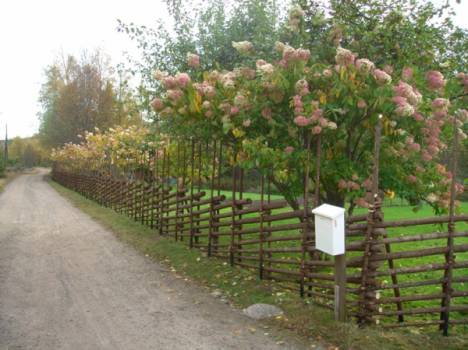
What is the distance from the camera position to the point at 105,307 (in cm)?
551

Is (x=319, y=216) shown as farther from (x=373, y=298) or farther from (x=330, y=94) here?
(x=330, y=94)

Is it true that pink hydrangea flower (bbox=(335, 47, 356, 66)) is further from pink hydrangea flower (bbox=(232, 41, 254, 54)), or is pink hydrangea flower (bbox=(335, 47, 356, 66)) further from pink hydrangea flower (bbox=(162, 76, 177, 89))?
pink hydrangea flower (bbox=(162, 76, 177, 89))

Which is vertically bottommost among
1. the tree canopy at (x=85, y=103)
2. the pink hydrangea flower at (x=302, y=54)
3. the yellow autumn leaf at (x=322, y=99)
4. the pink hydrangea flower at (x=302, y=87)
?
the yellow autumn leaf at (x=322, y=99)

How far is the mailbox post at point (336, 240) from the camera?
4.43 m

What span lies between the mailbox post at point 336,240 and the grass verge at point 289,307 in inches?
8.9

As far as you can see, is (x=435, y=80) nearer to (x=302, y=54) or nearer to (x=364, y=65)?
(x=364, y=65)

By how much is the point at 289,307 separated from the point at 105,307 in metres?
2.14

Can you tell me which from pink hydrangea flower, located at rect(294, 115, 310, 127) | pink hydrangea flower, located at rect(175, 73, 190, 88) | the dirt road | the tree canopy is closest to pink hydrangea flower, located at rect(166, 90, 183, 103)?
pink hydrangea flower, located at rect(175, 73, 190, 88)

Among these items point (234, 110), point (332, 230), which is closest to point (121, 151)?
point (234, 110)

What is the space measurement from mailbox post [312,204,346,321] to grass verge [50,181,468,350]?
0.23 m

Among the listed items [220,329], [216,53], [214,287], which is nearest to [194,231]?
[214,287]

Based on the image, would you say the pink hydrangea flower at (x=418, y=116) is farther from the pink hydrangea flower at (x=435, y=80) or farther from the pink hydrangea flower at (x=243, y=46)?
the pink hydrangea flower at (x=243, y=46)

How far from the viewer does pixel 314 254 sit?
5.82 m

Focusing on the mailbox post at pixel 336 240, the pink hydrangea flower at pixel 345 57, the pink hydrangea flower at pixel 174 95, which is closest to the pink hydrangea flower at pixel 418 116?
the pink hydrangea flower at pixel 345 57
